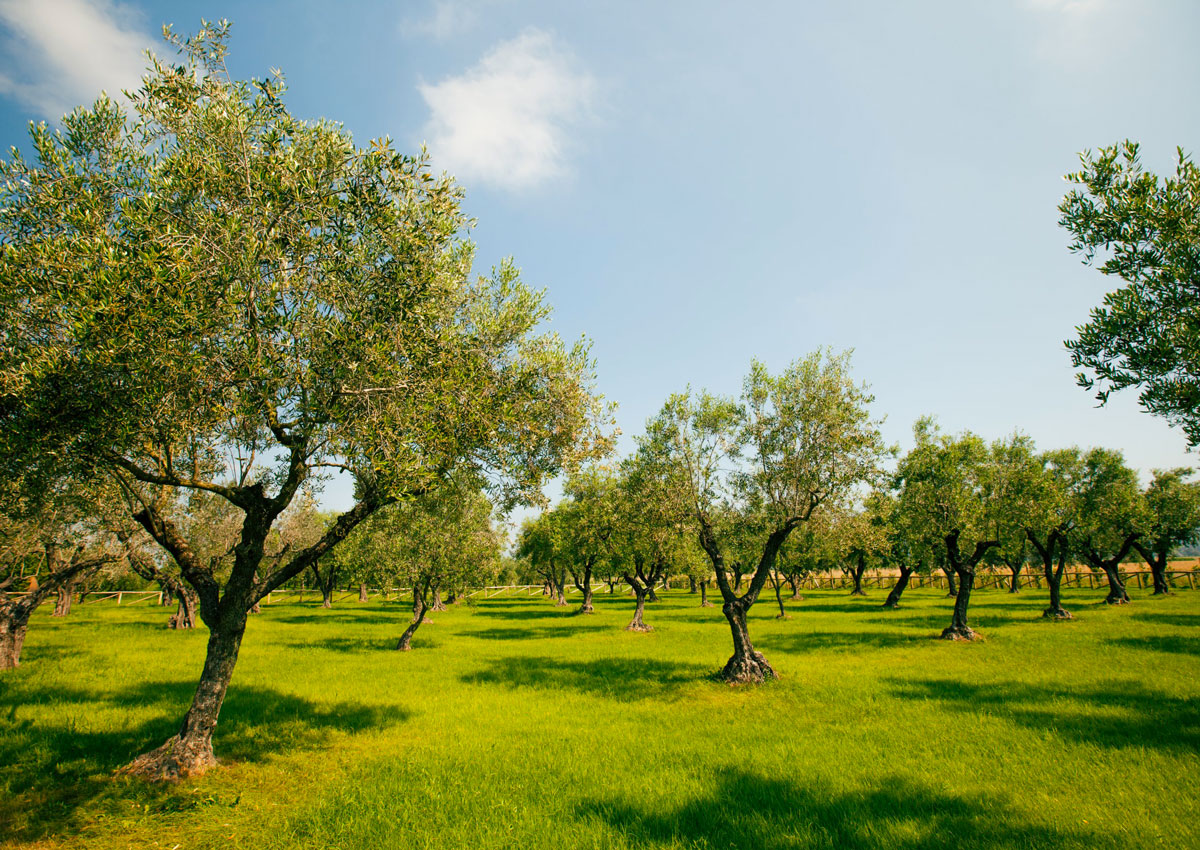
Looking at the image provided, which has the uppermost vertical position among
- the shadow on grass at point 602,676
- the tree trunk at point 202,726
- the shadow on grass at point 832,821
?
the tree trunk at point 202,726

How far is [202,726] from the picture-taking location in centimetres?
1357

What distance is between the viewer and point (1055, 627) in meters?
39.1

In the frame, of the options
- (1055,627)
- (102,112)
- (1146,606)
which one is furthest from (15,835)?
(1146,606)

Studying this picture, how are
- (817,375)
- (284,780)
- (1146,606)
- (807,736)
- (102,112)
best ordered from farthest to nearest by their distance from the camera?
(1146,606) → (817,375) → (807,736) → (284,780) → (102,112)

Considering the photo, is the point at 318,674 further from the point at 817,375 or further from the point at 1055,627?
the point at 1055,627

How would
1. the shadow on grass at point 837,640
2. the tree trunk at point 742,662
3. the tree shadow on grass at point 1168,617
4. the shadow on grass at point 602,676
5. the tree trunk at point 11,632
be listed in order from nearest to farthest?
the shadow on grass at point 602,676
the tree trunk at point 742,662
the tree trunk at point 11,632
the shadow on grass at point 837,640
the tree shadow on grass at point 1168,617

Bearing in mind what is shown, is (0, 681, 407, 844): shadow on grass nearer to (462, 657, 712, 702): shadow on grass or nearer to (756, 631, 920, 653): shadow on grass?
(462, 657, 712, 702): shadow on grass

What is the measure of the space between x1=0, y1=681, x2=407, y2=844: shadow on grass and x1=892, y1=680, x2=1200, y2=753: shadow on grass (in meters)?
20.9

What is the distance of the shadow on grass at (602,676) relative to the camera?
23.5 m

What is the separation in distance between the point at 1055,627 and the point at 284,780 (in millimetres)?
48627

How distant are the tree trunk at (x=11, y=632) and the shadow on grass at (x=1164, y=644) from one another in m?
57.6

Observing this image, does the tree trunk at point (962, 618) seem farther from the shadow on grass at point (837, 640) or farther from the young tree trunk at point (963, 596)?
the shadow on grass at point (837, 640)

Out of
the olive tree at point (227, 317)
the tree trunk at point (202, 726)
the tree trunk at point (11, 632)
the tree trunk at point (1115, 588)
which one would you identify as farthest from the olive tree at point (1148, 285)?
the tree trunk at point (1115, 588)

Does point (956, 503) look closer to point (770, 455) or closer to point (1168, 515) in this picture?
point (770, 455)
